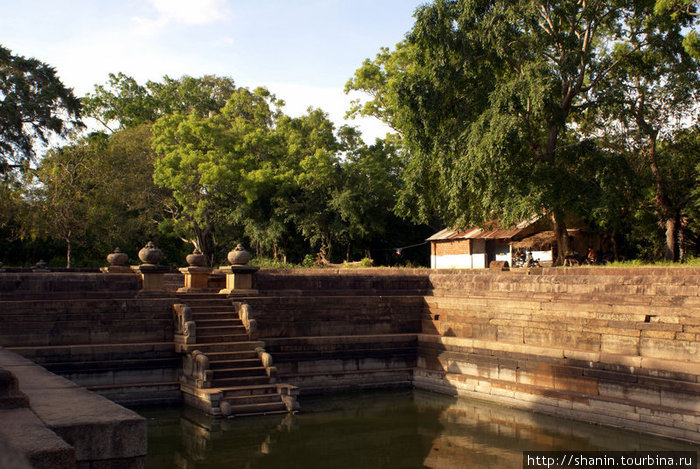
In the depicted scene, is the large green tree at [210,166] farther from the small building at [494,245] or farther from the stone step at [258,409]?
the stone step at [258,409]

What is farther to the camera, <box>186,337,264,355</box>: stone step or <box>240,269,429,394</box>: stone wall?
<box>240,269,429,394</box>: stone wall

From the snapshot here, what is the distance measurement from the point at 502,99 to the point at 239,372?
10.2 m

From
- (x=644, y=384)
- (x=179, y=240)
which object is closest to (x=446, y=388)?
(x=644, y=384)

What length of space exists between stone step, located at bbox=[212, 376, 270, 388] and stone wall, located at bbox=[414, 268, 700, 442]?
177 inches

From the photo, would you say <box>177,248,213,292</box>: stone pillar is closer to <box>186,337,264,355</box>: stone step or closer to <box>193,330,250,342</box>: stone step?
<box>193,330,250,342</box>: stone step

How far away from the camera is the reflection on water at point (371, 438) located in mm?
10305

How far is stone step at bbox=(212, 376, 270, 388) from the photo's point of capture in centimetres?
1266

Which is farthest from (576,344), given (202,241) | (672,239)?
(202,241)

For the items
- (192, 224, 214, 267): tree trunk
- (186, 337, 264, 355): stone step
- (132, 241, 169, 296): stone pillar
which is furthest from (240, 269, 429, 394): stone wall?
(192, 224, 214, 267): tree trunk

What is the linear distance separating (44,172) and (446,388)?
2074 cm

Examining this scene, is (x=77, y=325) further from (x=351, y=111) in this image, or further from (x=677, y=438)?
(x=351, y=111)

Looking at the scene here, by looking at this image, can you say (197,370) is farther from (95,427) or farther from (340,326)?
(95,427)

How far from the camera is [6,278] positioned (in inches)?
524

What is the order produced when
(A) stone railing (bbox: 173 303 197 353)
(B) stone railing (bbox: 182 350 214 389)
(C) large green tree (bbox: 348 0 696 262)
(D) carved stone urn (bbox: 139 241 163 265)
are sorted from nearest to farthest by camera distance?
(B) stone railing (bbox: 182 350 214 389) → (A) stone railing (bbox: 173 303 197 353) → (D) carved stone urn (bbox: 139 241 163 265) → (C) large green tree (bbox: 348 0 696 262)
